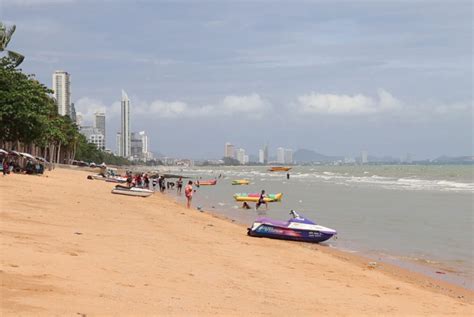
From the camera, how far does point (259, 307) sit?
7.89 m

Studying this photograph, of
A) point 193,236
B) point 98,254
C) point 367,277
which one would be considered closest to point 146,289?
point 98,254

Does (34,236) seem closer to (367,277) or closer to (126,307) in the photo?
(126,307)

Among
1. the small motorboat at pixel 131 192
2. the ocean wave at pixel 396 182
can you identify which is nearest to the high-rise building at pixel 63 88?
the ocean wave at pixel 396 182

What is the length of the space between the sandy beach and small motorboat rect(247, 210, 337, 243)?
1.75 metres

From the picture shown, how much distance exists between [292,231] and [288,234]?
0.17 metres

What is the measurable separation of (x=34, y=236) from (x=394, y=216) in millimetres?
21608

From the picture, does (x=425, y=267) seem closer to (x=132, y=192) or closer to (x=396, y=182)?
(x=132, y=192)

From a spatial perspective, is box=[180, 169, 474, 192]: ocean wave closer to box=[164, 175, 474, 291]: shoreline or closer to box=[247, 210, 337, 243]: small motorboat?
box=[247, 210, 337, 243]: small motorboat

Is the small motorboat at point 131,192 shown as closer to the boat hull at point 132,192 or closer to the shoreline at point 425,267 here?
the boat hull at point 132,192

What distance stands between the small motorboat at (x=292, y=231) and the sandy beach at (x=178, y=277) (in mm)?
1751

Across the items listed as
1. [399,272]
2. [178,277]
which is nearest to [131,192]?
[399,272]

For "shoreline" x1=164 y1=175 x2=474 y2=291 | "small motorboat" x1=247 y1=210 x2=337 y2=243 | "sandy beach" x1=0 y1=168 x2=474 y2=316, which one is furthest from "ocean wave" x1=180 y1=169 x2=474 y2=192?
"sandy beach" x1=0 y1=168 x2=474 y2=316

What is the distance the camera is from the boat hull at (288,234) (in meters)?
18.2

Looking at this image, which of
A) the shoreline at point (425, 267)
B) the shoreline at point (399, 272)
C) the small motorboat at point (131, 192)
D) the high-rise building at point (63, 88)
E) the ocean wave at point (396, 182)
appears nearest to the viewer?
the shoreline at point (399, 272)
